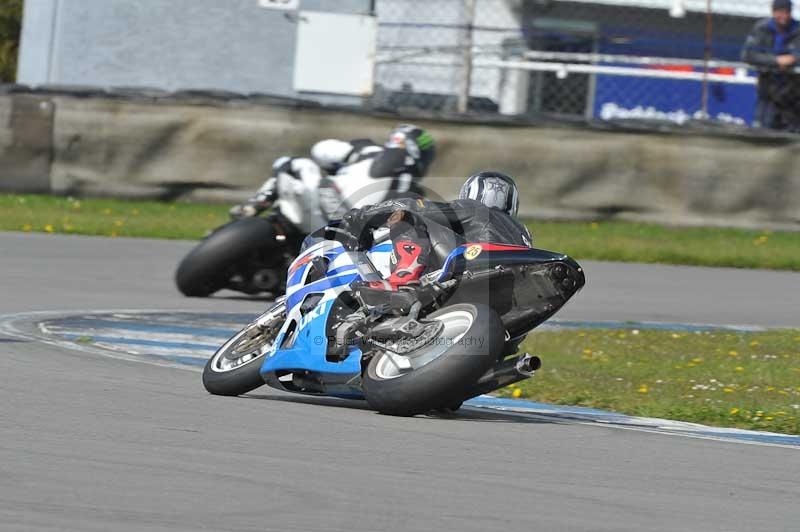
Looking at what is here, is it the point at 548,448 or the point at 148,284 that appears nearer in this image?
the point at 548,448

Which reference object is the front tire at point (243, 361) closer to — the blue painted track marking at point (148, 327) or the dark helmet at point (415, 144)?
the blue painted track marking at point (148, 327)

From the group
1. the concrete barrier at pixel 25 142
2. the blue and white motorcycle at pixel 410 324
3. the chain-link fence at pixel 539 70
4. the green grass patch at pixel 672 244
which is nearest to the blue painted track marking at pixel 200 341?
the blue and white motorcycle at pixel 410 324

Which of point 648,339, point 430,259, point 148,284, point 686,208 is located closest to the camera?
point 430,259

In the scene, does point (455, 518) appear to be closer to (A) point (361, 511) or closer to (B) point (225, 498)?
(A) point (361, 511)

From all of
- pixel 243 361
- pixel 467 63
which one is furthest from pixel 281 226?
pixel 467 63

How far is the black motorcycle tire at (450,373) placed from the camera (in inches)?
217

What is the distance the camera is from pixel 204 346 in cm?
834

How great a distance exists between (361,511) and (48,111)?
10754mm

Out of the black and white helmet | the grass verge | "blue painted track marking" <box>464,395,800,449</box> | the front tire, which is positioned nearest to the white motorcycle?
"blue painted track marking" <box>464,395,800,449</box>

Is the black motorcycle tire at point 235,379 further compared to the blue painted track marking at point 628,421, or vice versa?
the black motorcycle tire at point 235,379

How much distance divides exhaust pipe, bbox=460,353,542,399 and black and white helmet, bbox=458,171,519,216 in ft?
2.17

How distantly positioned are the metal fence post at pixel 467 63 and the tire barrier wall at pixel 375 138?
0.39 meters

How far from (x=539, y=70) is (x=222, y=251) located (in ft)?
19.8

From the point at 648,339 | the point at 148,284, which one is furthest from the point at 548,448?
the point at 148,284
